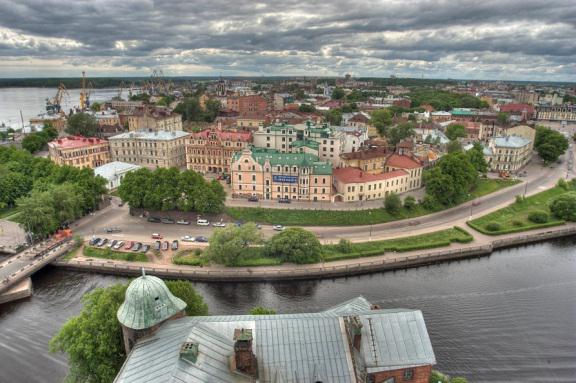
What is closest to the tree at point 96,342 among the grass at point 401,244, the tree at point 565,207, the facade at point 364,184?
the grass at point 401,244

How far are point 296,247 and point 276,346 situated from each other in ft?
105

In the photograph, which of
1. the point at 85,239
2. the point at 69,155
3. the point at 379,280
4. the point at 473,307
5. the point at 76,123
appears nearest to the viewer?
the point at 473,307

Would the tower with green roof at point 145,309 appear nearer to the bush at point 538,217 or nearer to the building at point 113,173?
the building at point 113,173

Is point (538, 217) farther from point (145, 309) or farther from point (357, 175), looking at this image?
point (145, 309)

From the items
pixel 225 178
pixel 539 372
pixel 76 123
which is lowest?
pixel 539 372

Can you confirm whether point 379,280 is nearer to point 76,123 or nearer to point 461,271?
point 461,271

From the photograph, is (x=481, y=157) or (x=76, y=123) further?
(x=76, y=123)

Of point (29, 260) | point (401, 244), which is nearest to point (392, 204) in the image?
point (401, 244)

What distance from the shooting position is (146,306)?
2630 centimetres

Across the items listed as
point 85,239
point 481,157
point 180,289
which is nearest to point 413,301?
point 180,289

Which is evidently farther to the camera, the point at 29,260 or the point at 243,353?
the point at 29,260

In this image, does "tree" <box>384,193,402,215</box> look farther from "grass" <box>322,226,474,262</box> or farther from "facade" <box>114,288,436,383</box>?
"facade" <box>114,288,436,383</box>

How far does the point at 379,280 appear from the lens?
56.9m

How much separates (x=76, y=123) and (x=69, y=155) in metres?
40.5
